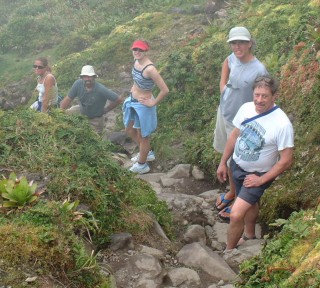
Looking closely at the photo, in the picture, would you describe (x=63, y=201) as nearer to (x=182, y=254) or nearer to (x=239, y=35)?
(x=182, y=254)

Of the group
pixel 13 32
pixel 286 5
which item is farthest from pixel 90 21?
pixel 286 5

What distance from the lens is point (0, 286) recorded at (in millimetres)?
4164

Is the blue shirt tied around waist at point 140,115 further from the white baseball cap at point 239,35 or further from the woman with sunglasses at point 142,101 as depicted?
the white baseball cap at point 239,35

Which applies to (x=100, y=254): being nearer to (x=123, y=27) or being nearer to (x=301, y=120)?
(x=301, y=120)

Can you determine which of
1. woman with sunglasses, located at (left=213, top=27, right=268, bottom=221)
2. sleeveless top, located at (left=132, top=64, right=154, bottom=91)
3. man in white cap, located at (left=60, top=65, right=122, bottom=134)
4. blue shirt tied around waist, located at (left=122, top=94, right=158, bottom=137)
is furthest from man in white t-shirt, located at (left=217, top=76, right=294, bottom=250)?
man in white cap, located at (left=60, top=65, right=122, bottom=134)

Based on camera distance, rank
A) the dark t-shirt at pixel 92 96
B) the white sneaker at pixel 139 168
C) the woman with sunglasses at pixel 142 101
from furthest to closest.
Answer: the dark t-shirt at pixel 92 96, the white sneaker at pixel 139 168, the woman with sunglasses at pixel 142 101

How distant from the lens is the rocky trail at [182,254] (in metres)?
5.51

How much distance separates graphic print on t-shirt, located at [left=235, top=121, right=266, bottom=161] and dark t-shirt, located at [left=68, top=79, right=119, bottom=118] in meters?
5.31

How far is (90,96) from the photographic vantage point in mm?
10906

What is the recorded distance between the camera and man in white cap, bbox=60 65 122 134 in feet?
34.7

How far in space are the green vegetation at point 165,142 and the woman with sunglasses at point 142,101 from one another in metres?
0.77

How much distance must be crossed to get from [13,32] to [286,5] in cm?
1175

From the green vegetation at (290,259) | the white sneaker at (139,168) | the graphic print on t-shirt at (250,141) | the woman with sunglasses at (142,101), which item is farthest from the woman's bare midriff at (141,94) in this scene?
the green vegetation at (290,259)

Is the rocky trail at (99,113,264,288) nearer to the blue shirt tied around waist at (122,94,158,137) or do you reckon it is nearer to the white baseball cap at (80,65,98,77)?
the blue shirt tied around waist at (122,94,158,137)
